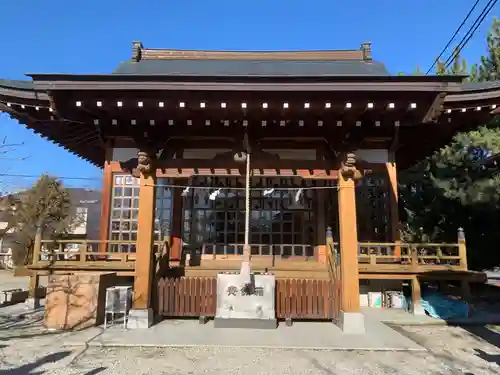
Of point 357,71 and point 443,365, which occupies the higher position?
point 357,71

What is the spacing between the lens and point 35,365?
5.30 meters

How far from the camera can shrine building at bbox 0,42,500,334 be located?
6.90 m

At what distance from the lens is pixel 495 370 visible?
5438mm

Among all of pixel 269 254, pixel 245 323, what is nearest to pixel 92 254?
pixel 245 323

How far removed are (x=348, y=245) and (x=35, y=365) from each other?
5.83m

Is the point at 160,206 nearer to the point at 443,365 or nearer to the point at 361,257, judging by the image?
the point at 361,257

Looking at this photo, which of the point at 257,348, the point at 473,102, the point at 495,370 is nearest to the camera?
the point at 495,370

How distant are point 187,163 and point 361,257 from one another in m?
5.25

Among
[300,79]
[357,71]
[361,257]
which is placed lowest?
[361,257]

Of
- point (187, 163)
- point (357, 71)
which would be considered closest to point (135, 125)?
point (187, 163)

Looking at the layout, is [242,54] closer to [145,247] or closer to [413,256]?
[145,247]

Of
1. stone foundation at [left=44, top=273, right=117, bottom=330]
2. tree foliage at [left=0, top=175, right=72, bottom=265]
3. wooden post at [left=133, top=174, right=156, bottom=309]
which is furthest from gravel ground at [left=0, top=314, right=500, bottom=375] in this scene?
tree foliage at [left=0, top=175, right=72, bottom=265]

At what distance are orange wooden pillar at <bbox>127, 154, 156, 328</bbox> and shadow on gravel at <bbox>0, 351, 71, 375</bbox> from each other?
179cm

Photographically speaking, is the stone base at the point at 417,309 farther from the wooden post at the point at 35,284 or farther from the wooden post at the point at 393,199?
the wooden post at the point at 35,284
